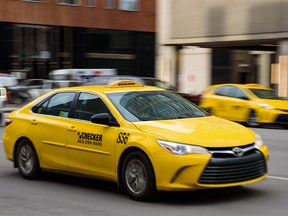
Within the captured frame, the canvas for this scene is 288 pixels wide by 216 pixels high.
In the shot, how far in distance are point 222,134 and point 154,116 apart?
988 millimetres

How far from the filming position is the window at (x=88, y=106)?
24.7ft

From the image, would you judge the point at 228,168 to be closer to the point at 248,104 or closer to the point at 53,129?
the point at 53,129

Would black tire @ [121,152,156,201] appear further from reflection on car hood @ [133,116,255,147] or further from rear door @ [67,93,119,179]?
reflection on car hood @ [133,116,255,147]

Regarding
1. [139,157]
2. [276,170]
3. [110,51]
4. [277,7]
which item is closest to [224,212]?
[139,157]

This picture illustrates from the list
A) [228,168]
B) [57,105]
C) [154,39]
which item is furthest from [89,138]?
[154,39]

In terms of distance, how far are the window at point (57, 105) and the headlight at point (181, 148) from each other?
2.05 metres

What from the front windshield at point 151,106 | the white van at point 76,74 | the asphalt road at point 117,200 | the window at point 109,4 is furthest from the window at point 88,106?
→ the window at point 109,4

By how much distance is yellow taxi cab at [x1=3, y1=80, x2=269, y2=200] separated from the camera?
21.0 feet

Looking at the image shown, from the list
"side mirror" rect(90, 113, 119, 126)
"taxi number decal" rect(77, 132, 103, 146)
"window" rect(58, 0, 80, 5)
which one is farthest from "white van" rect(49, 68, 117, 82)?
"side mirror" rect(90, 113, 119, 126)

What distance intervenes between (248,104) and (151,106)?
11686 millimetres

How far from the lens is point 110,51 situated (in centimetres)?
5825

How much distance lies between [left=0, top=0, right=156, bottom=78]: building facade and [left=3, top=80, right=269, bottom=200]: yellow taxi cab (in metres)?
44.2

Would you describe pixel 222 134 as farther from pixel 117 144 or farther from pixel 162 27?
pixel 162 27

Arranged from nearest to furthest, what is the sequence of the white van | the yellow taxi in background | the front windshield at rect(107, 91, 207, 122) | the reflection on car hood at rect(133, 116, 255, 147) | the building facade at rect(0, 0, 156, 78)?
1. the reflection on car hood at rect(133, 116, 255, 147)
2. the front windshield at rect(107, 91, 207, 122)
3. the yellow taxi in background
4. the white van
5. the building facade at rect(0, 0, 156, 78)
